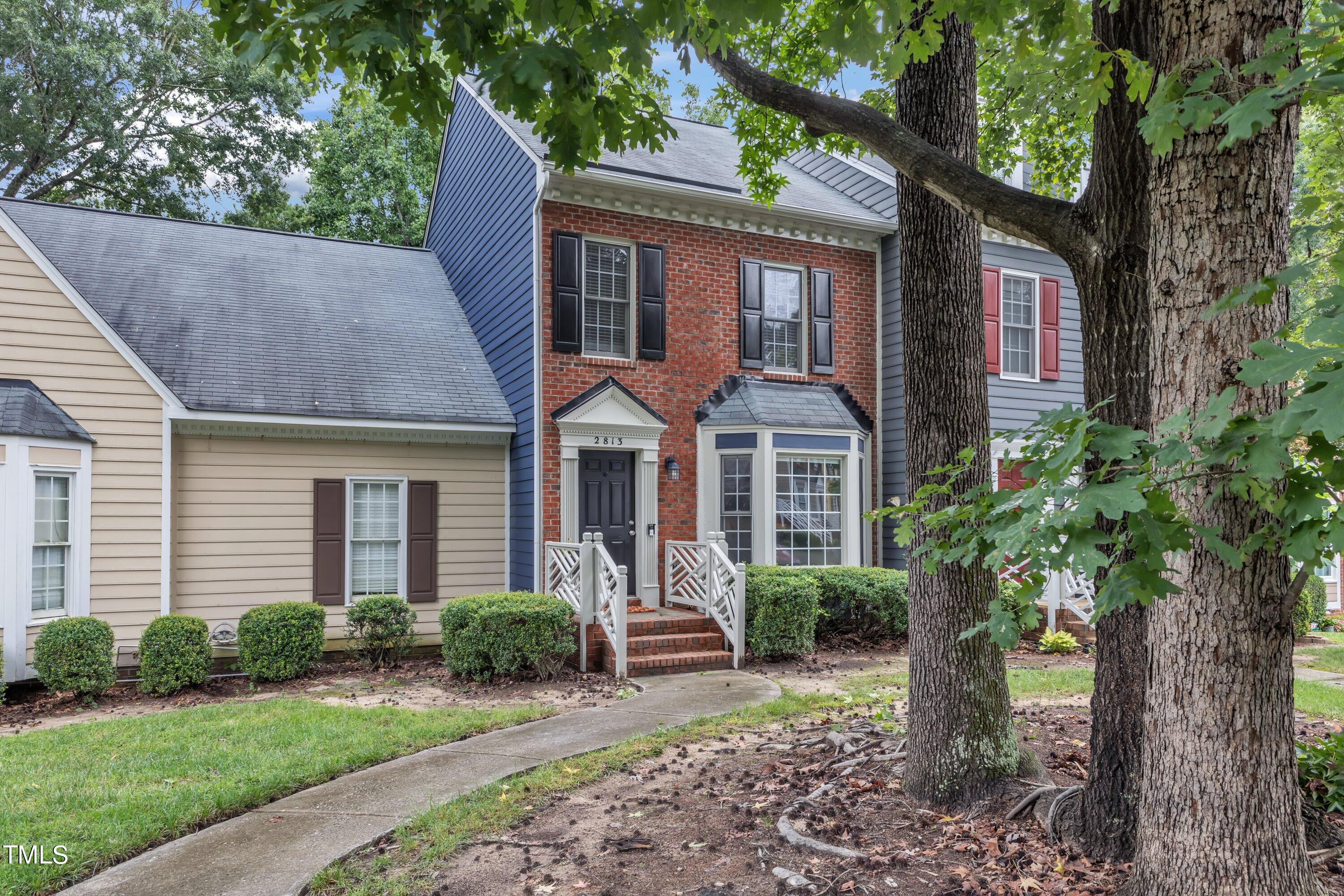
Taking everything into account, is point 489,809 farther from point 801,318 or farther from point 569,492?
point 801,318

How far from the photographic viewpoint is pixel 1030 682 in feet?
28.6

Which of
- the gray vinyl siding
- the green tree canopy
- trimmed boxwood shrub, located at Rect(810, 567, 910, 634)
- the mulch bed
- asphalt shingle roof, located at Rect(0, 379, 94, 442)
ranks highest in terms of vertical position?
the green tree canopy

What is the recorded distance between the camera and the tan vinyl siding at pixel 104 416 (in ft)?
29.7

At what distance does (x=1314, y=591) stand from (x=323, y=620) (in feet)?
48.1

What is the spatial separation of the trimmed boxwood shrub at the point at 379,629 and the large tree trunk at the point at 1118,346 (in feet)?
26.8

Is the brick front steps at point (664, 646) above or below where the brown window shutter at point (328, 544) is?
below

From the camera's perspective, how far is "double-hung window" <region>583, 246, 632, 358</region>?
11656mm

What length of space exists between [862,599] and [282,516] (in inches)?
294

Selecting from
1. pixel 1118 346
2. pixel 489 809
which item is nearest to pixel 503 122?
pixel 489 809

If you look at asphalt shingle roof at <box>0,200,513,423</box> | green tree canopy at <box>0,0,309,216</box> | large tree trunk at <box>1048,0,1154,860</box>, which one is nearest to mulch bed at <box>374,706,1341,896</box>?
large tree trunk at <box>1048,0,1154,860</box>

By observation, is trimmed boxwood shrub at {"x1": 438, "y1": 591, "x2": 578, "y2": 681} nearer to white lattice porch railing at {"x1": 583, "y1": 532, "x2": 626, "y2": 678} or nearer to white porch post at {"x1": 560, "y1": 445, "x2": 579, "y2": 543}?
white lattice porch railing at {"x1": 583, "y1": 532, "x2": 626, "y2": 678}

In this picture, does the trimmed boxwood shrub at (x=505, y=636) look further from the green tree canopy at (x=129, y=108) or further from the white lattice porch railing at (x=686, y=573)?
the green tree canopy at (x=129, y=108)

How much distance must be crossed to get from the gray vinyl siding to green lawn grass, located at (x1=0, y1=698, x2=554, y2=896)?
9.30 m

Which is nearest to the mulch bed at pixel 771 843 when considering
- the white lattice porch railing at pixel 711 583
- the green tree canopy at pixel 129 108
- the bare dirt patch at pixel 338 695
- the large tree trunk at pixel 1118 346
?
the large tree trunk at pixel 1118 346
